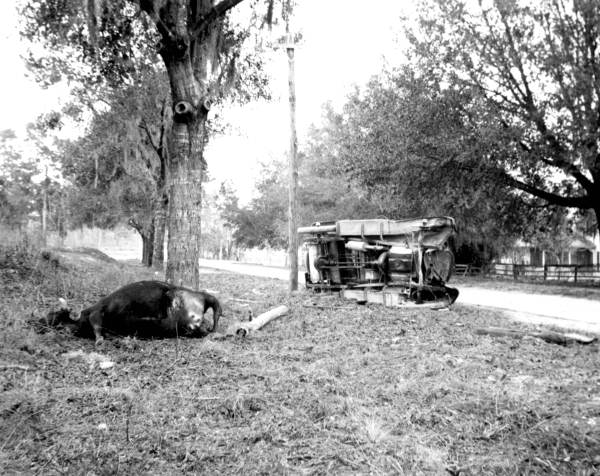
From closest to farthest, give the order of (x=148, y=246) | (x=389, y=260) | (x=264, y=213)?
(x=389, y=260)
(x=148, y=246)
(x=264, y=213)

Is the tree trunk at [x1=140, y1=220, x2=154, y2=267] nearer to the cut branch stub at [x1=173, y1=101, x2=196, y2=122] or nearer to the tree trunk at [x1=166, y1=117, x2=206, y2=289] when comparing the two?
the tree trunk at [x1=166, y1=117, x2=206, y2=289]

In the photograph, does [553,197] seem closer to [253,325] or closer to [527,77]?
[527,77]

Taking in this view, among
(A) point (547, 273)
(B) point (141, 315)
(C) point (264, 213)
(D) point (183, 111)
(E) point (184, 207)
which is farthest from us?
(C) point (264, 213)

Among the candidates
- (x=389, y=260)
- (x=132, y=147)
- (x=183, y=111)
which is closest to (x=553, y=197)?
(x=389, y=260)

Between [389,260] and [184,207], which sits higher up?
[184,207]

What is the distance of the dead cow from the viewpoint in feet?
20.4

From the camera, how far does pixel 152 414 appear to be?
359cm

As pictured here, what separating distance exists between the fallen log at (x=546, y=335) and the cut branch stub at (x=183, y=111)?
20.4 feet

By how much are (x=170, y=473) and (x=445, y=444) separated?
6.14ft

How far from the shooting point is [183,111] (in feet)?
A: 27.3

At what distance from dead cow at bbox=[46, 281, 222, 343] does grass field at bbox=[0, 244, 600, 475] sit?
25cm

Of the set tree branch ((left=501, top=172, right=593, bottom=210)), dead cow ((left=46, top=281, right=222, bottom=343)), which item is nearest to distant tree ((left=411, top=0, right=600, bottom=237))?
tree branch ((left=501, top=172, right=593, bottom=210))

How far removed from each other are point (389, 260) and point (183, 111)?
6.10 metres

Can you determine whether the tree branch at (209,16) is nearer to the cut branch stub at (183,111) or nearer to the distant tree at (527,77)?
the cut branch stub at (183,111)
